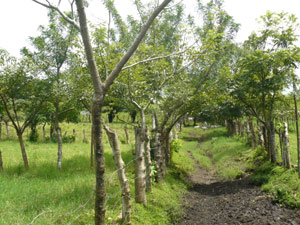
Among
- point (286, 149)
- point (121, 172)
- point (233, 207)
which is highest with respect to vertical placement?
point (121, 172)

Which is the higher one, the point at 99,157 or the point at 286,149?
the point at 99,157

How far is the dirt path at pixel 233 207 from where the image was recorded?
301 inches

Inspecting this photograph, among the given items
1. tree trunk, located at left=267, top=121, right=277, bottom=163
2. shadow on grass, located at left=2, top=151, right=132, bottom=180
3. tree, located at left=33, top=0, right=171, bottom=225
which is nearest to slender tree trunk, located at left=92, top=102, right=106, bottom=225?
tree, located at left=33, top=0, right=171, bottom=225

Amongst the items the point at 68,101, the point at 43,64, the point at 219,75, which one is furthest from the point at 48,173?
the point at 219,75

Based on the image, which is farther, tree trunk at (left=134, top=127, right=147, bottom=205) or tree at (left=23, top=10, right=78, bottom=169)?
tree at (left=23, top=10, right=78, bottom=169)

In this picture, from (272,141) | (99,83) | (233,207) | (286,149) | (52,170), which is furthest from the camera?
(272,141)

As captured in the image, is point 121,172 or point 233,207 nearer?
point 121,172

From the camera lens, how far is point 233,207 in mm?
9000

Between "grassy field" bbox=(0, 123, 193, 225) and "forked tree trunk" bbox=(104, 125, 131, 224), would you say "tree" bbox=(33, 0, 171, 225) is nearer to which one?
"grassy field" bbox=(0, 123, 193, 225)

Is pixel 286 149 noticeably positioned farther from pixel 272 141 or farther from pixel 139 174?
pixel 139 174

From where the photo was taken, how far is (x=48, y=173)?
35.0 ft

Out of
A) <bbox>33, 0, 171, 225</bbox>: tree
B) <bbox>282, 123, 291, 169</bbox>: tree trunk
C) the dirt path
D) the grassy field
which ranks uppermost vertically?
<bbox>33, 0, 171, 225</bbox>: tree

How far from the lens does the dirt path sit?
7.65m

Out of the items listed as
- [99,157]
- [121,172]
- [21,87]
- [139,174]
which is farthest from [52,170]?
[99,157]
